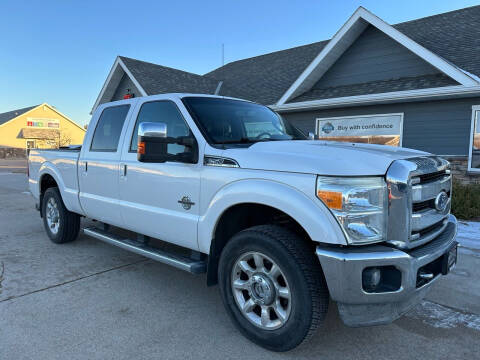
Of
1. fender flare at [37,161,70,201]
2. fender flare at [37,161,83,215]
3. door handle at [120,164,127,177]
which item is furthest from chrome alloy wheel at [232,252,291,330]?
fender flare at [37,161,70,201]

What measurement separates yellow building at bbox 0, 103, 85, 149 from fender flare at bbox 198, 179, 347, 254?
47992 mm

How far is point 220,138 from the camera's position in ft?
10.5

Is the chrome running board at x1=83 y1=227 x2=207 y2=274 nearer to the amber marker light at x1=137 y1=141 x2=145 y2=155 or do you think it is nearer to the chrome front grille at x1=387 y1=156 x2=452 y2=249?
the amber marker light at x1=137 y1=141 x2=145 y2=155

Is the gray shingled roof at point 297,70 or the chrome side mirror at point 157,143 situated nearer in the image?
the chrome side mirror at point 157,143

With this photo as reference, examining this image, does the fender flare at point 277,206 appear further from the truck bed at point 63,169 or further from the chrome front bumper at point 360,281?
the truck bed at point 63,169

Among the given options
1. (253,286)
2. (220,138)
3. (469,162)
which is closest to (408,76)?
(469,162)

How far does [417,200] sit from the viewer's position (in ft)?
8.18

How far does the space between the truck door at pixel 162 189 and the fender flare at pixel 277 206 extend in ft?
0.62

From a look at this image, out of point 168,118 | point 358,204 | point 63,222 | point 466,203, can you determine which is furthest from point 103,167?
point 466,203

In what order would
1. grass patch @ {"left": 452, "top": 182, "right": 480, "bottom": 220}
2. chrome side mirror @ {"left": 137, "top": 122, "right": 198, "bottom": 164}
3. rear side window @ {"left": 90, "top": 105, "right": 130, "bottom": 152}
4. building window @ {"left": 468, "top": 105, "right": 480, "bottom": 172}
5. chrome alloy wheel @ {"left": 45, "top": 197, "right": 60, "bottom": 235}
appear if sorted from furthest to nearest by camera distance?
building window @ {"left": 468, "top": 105, "right": 480, "bottom": 172} → grass patch @ {"left": 452, "top": 182, "right": 480, "bottom": 220} → chrome alloy wheel @ {"left": 45, "top": 197, "right": 60, "bottom": 235} → rear side window @ {"left": 90, "top": 105, "right": 130, "bottom": 152} → chrome side mirror @ {"left": 137, "top": 122, "right": 198, "bottom": 164}

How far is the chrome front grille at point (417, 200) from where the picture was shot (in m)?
2.30

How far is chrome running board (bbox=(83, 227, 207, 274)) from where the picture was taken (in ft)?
10.3

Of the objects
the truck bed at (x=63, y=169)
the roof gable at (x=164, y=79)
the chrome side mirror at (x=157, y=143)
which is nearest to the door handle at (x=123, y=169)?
the chrome side mirror at (x=157, y=143)

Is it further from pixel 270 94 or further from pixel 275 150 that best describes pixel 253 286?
pixel 270 94
